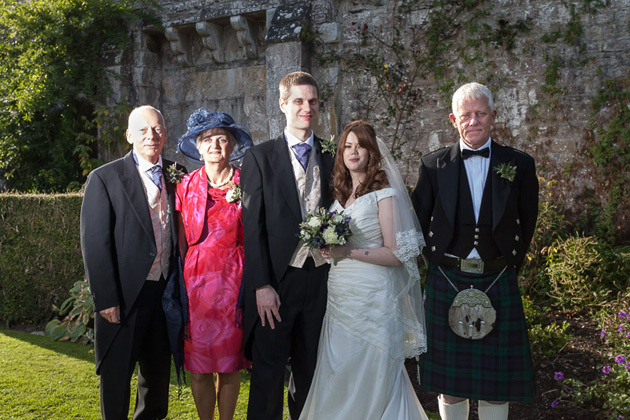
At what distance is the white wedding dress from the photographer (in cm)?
275

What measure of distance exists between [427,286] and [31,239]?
4.96m

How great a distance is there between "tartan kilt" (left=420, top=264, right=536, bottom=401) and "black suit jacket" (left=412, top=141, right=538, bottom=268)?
15 centimetres

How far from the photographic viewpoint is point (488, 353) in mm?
2990

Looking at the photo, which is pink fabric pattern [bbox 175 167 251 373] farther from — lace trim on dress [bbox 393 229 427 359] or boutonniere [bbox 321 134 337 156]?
lace trim on dress [bbox 393 229 427 359]

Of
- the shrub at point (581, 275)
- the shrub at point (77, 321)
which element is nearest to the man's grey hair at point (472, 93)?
the shrub at point (581, 275)

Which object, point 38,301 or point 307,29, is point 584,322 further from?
point 38,301

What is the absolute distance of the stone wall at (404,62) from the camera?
6.21 m

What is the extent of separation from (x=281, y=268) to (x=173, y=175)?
0.89 m

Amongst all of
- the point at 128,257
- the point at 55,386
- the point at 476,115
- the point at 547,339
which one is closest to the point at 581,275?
the point at 547,339

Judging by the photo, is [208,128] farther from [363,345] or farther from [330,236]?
[363,345]

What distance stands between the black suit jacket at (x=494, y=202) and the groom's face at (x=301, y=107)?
0.68 m

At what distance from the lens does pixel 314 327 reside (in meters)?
2.96

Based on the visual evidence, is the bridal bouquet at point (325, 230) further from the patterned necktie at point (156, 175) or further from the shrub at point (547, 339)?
the shrub at point (547, 339)

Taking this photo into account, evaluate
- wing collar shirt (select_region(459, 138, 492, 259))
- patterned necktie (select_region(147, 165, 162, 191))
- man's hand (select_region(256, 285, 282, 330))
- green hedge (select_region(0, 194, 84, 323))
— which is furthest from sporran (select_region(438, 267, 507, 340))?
green hedge (select_region(0, 194, 84, 323))
